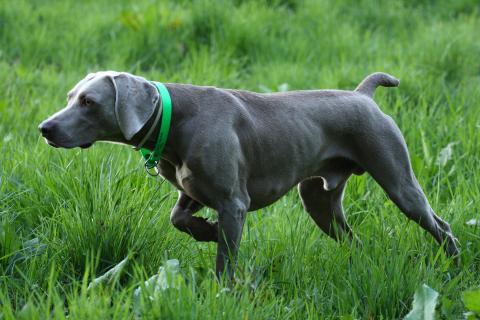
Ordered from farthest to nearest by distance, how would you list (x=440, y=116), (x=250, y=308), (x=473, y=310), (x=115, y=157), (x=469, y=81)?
(x=469, y=81)
(x=440, y=116)
(x=115, y=157)
(x=473, y=310)
(x=250, y=308)

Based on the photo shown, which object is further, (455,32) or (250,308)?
(455,32)

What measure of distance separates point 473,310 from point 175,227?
4.32 ft

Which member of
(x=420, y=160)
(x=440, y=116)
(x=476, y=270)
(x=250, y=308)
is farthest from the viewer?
(x=440, y=116)

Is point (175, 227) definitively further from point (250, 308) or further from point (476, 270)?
point (476, 270)

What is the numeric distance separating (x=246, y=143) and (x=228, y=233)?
1.38ft

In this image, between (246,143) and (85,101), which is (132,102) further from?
(246,143)

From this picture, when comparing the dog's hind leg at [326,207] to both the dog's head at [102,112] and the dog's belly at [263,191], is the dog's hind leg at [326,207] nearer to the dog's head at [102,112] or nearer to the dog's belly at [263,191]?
the dog's belly at [263,191]

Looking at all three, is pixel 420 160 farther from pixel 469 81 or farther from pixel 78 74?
pixel 78 74

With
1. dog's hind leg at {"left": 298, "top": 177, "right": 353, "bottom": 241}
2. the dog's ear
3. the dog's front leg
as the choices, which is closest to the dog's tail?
dog's hind leg at {"left": 298, "top": 177, "right": 353, "bottom": 241}

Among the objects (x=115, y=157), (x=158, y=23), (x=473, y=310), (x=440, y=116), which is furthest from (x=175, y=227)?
(x=158, y=23)

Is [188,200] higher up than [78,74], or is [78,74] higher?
[188,200]

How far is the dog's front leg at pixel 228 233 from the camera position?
3.54 meters

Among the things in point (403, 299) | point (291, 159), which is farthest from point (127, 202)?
point (403, 299)

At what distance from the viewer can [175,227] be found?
12.3ft
